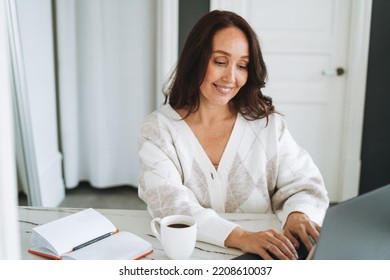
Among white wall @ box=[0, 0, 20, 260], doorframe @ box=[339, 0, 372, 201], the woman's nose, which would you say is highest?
white wall @ box=[0, 0, 20, 260]

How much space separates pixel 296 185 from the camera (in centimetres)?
135

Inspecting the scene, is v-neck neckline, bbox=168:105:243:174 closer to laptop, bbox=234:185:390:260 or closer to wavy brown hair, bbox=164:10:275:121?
wavy brown hair, bbox=164:10:275:121

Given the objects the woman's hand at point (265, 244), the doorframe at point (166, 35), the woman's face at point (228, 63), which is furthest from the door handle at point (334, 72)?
the woman's hand at point (265, 244)

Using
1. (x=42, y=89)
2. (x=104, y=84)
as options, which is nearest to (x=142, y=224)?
(x=42, y=89)

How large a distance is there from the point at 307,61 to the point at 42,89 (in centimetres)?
162

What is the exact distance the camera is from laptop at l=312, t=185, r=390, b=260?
28.7 inches

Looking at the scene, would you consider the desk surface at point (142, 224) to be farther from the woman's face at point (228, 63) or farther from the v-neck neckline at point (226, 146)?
the woman's face at point (228, 63)

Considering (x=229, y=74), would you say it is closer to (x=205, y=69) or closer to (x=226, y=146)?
(x=205, y=69)

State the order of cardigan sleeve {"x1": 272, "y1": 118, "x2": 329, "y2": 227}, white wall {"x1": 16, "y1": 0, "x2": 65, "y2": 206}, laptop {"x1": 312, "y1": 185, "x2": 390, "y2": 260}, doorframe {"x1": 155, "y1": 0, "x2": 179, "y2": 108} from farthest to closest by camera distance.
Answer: doorframe {"x1": 155, "y1": 0, "x2": 179, "y2": 108}, white wall {"x1": 16, "y1": 0, "x2": 65, "y2": 206}, cardigan sleeve {"x1": 272, "y1": 118, "x2": 329, "y2": 227}, laptop {"x1": 312, "y1": 185, "x2": 390, "y2": 260}

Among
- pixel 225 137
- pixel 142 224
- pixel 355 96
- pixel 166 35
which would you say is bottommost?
pixel 355 96

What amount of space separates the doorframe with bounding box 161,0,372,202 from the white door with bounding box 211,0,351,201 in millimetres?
46

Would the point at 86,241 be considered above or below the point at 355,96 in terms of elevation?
above

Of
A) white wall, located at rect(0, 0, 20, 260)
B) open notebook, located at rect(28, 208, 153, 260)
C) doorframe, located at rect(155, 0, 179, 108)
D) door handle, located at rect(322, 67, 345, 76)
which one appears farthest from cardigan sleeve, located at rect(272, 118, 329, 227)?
door handle, located at rect(322, 67, 345, 76)

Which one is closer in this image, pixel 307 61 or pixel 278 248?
pixel 278 248
